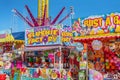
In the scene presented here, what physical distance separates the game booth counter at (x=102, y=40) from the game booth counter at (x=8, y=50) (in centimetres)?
647

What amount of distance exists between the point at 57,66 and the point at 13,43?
20.5 feet

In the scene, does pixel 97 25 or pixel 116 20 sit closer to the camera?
pixel 116 20

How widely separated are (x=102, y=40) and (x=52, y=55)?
14.1 ft

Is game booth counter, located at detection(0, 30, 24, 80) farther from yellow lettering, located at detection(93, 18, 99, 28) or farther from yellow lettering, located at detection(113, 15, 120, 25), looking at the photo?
yellow lettering, located at detection(113, 15, 120, 25)

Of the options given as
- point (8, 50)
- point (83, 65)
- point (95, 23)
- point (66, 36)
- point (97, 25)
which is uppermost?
point (95, 23)

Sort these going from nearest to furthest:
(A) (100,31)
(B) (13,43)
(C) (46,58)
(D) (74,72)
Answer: (A) (100,31) < (D) (74,72) < (C) (46,58) < (B) (13,43)

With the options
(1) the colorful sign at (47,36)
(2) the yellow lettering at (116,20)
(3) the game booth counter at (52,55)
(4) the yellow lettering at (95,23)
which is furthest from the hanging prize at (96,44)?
(1) the colorful sign at (47,36)

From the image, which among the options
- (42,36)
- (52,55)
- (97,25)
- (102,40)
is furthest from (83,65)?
(42,36)

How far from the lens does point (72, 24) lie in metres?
22.0

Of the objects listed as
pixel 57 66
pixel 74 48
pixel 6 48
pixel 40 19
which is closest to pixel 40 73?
pixel 57 66

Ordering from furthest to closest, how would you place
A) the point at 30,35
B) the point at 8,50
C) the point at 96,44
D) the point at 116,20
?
the point at 8,50 < the point at 30,35 < the point at 96,44 < the point at 116,20

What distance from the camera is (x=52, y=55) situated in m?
22.8

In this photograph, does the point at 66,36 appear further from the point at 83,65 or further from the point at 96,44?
the point at 96,44

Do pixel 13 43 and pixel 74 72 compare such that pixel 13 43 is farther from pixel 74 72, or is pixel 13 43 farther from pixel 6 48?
pixel 74 72
